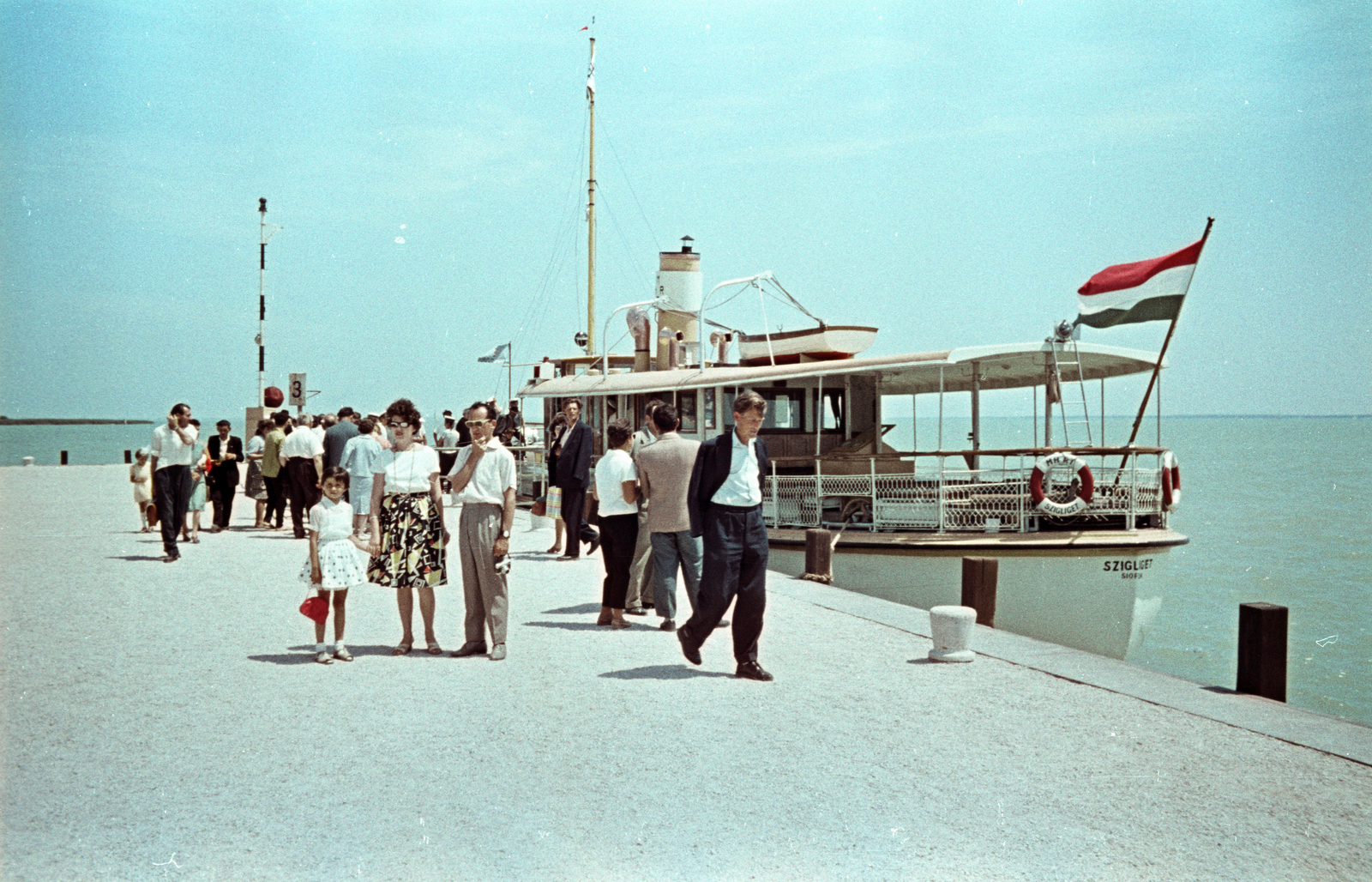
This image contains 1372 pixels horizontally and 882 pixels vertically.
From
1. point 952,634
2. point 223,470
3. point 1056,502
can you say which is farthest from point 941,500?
point 223,470

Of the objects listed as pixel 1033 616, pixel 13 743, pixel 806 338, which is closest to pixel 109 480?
pixel 806 338

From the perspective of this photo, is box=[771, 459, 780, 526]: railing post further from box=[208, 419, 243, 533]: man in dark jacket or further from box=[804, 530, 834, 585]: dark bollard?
box=[208, 419, 243, 533]: man in dark jacket

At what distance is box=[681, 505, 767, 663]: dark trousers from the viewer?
25.1ft

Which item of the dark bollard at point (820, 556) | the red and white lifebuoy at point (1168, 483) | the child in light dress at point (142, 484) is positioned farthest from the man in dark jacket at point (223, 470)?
the red and white lifebuoy at point (1168, 483)

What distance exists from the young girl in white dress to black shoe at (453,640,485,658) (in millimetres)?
740

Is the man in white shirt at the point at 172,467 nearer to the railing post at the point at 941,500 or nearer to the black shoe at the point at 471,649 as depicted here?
the black shoe at the point at 471,649

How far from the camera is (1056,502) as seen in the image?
47.5 ft

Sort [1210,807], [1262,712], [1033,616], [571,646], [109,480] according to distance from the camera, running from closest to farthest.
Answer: [1210,807] → [1262,712] → [571,646] → [1033,616] → [109,480]

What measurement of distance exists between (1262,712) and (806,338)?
11.9m

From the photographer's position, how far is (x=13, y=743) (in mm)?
6180

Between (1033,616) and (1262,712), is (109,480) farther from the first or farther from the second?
(1262,712)

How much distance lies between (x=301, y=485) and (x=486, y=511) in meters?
9.08

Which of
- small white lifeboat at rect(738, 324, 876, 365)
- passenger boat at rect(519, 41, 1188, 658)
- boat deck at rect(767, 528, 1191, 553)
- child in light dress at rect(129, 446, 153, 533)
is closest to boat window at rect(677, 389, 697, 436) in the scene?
passenger boat at rect(519, 41, 1188, 658)

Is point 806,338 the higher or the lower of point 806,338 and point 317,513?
the higher
